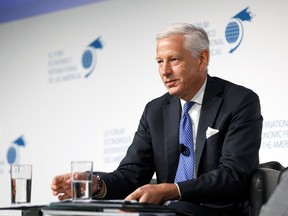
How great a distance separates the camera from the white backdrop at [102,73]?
16.2 feet

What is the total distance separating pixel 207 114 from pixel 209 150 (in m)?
0.17

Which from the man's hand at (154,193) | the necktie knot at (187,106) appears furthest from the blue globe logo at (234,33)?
the man's hand at (154,193)

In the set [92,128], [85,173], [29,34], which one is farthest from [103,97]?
[85,173]

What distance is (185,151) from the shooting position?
10.8 ft

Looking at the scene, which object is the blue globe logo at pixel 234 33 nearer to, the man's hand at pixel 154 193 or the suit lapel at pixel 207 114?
the suit lapel at pixel 207 114

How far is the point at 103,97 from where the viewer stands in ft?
20.0

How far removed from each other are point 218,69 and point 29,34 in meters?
2.38

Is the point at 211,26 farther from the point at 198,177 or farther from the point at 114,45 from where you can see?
the point at 198,177

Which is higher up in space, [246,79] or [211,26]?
[211,26]

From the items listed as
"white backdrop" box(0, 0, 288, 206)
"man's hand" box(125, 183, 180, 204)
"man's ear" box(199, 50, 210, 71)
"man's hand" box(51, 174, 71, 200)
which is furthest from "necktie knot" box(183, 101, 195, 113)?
"white backdrop" box(0, 0, 288, 206)

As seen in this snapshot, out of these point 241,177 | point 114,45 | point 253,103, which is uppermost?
point 114,45

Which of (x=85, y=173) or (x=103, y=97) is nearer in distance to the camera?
(x=85, y=173)

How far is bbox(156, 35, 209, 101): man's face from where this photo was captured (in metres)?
3.32

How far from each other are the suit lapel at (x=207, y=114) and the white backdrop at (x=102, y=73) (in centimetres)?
152
